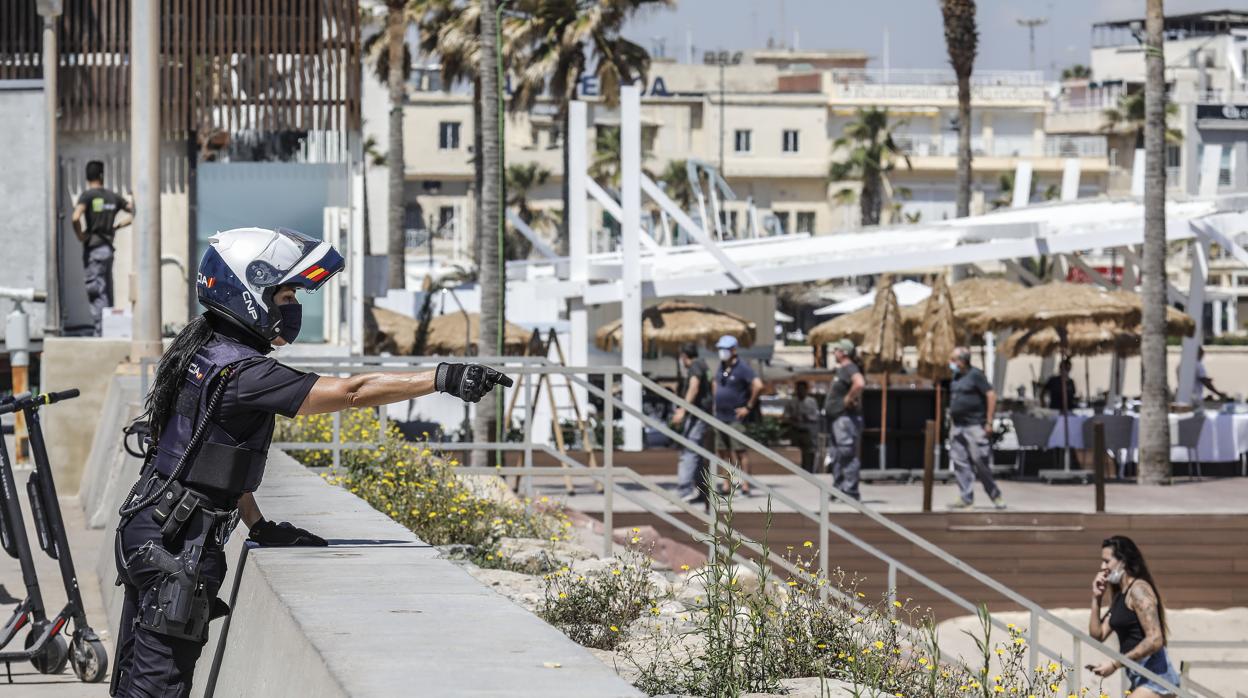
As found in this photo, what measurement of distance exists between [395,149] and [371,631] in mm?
37609

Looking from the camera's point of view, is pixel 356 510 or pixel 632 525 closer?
pixel 356 510

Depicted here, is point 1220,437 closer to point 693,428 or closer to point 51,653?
point 693,428

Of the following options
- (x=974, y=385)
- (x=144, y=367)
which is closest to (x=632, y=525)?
(x=974, y=385)

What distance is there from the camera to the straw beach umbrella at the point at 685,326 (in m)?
26.2

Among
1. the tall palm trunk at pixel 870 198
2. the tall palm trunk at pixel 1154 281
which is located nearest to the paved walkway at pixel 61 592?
the tall palm trunk at pixel 1154 281

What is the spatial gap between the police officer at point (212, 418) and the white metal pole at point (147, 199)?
8.62m

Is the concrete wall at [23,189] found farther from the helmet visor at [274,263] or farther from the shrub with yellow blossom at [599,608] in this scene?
the helmet visor at [274,263]

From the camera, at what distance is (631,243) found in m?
22.6

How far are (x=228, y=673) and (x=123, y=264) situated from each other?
15.4 metres

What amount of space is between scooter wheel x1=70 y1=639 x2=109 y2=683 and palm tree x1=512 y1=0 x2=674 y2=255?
31385 millimetres

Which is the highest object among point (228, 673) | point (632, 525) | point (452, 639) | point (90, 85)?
point (90, 85)

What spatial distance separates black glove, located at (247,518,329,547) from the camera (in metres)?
5.47

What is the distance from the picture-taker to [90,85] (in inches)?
760

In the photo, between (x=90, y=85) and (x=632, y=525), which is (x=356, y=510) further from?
(x=90, y=85)
